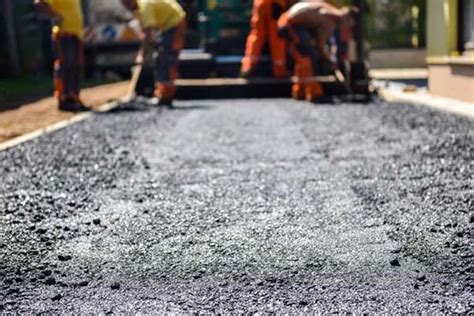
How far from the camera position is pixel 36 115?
33.9 ft

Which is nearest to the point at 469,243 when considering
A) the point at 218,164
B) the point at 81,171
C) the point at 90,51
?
the point at 218,164

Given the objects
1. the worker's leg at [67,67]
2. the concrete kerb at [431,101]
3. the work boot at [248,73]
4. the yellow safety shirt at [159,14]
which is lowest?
the concrete kerb at [431,101]

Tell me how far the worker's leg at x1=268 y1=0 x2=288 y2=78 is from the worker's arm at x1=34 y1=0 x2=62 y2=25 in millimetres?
3939

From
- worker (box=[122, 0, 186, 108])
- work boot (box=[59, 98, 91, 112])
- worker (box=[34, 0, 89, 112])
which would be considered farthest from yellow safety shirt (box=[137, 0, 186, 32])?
work boot (box=[59, 98, 91, 112])

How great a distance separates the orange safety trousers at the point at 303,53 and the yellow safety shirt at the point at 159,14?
1.57 m

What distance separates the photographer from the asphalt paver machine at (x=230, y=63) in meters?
12.1

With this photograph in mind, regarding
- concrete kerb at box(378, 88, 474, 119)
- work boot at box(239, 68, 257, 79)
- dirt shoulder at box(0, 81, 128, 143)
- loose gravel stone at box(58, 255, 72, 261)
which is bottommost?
concrete kerb at box(378, 88, 474, 119)

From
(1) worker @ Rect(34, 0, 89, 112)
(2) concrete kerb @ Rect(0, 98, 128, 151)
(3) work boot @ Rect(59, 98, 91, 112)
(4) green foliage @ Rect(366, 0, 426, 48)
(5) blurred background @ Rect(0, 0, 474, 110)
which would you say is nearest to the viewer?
(2) concrete kerb @ Rect(0, 98, 128, 151)

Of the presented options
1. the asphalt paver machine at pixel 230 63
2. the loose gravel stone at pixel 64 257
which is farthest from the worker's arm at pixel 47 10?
the loose gravel stone at pixel 64 257

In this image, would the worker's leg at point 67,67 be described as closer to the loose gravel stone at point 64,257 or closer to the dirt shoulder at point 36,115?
the dirt shoulder at point 36,115

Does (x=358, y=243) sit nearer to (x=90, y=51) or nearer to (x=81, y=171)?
(x=81, y=171)

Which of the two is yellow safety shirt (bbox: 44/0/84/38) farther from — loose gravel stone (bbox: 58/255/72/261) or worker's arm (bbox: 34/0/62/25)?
loose gravel stone (bbox: 58/255/72/261)

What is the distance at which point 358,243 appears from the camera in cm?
345

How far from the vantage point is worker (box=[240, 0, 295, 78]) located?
503 inches
